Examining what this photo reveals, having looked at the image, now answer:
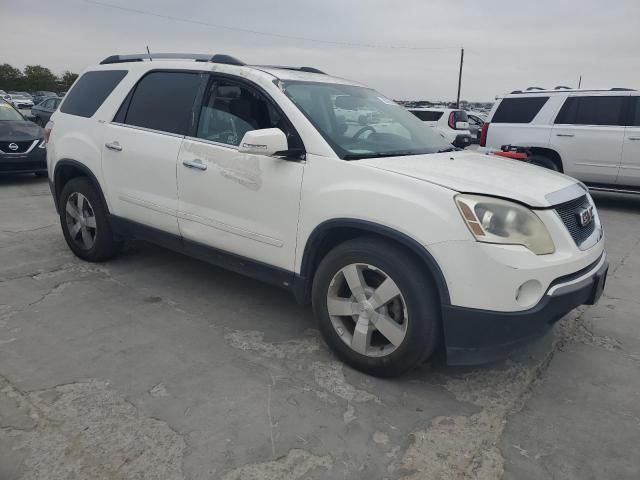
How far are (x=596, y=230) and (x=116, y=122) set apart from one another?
144 inches

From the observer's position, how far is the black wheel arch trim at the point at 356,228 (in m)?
2.55

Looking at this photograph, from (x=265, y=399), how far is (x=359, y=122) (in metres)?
1.92

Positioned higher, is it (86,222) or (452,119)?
(452,119)

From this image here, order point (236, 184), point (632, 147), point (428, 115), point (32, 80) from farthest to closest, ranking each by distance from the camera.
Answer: point (32, 80) → point (428, 115) → point (632, 147) → point (236, 184)

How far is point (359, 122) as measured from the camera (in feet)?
11.5

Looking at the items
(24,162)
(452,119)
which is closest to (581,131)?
(452,119)

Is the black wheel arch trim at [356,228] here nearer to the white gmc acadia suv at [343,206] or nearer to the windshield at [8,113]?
the white gmc acadia suv at [343,206]

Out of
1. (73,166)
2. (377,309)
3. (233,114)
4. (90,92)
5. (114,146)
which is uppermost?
(90,92)

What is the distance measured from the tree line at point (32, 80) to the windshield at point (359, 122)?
225 feet

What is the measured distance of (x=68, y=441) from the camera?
7.63 ft

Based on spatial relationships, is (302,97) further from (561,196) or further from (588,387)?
(588,387)

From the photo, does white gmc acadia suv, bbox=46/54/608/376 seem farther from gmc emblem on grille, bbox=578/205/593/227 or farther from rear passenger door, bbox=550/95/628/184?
rear passenger door, bbox=550/95/628/184

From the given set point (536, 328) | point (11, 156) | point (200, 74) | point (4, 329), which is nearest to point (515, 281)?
point (536, 328)

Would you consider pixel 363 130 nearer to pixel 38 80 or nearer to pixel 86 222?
pixel 86 222
